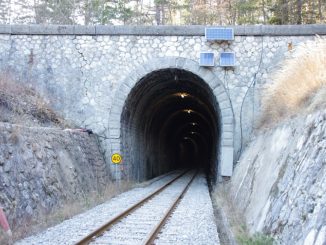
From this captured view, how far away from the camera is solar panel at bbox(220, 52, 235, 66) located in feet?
49.1

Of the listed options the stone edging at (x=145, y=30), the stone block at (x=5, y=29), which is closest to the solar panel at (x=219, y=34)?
the stone edging at (x=145, y=30)

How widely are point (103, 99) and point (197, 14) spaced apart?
18122mm

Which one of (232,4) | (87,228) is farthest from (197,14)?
(87,228)

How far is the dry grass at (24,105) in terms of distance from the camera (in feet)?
37.9

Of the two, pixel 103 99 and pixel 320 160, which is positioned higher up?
pixel 103 99

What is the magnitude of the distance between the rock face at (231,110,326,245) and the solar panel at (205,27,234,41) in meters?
7.41

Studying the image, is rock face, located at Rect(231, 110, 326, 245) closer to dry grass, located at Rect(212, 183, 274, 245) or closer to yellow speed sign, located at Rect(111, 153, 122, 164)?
dry grass, located at Rect(212, 183, 274, 245)

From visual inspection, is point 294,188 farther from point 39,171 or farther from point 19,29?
point 19,29

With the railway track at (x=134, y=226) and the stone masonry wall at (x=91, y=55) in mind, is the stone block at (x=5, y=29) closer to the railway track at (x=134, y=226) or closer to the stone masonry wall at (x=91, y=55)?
the stone masonry wall at (x=91, y=55)

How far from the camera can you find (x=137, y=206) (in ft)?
35.2

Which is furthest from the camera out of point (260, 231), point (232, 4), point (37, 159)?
point (232, 4)

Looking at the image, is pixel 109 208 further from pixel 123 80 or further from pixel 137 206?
pixel 123 80

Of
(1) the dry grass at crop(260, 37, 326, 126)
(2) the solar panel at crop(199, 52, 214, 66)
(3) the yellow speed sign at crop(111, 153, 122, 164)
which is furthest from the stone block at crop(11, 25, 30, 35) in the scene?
(1) the dry grass at crop(260, 37, 326, 126)

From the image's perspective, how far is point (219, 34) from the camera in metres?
15.0
